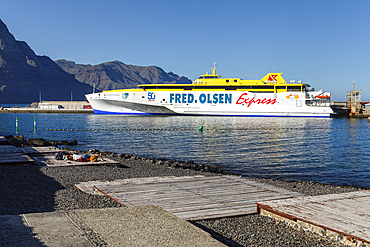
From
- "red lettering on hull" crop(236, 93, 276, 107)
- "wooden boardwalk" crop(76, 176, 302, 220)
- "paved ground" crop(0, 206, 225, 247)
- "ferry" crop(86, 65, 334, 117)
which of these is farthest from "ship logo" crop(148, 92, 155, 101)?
"paved ground" crop(0, 206, 225, 247)

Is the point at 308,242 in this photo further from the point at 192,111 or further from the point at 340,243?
the point at 192,111

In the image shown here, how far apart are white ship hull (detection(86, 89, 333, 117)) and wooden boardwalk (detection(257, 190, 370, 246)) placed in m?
66.8

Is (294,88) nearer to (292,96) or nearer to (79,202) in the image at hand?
(292,96)

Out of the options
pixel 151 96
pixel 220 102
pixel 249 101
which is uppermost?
pixel 151 96

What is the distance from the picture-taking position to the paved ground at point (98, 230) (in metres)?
4.02

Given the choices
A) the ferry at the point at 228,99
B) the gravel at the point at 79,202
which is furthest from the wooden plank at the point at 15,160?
the ferry at the point at 228,99

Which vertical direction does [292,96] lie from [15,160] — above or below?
above

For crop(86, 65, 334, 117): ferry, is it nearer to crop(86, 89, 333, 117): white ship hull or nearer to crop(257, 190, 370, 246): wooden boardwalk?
crop(86, 89, 333, 117): white ship hull

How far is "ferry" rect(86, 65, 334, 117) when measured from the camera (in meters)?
73.5

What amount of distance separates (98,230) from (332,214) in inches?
169

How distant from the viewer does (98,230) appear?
4.52 m

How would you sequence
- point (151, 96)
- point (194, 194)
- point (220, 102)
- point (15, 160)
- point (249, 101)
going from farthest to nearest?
point (151, 96) < point (220, 102) < point (249, 101) < point (15, 160) < point (194, 194)

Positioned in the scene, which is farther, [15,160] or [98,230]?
[15,160]

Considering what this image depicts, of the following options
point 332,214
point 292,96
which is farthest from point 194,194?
point 292,96
